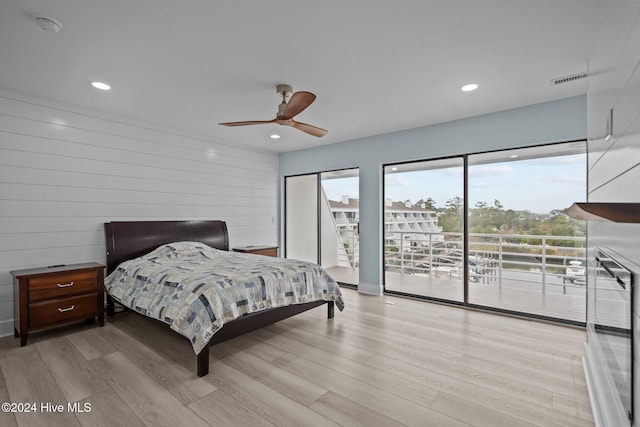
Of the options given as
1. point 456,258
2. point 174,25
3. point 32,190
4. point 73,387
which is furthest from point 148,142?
point 456,258

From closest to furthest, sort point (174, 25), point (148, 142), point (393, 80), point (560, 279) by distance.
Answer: point (174, 25) < point (393, 80) < point (148, 142) < point (560, 279)

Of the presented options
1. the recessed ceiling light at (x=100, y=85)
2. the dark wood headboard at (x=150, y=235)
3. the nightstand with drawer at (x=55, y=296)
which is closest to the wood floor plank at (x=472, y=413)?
the nightstand with drawer at (x=55, y=296)

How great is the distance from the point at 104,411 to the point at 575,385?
3.28m

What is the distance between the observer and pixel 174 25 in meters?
2.15

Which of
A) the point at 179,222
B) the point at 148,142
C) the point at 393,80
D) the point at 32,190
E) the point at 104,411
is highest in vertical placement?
the point at 393,80

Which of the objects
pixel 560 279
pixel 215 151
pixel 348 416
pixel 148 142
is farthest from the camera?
pixel 215 151

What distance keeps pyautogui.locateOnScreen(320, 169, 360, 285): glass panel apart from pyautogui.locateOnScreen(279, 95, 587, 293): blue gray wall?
0.84 ft

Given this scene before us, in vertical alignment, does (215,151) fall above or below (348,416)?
above

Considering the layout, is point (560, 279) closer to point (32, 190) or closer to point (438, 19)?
point (438, 19)

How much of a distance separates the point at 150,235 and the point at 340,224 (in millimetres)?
3447

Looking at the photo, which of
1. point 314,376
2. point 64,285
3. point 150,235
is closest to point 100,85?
point 150,235

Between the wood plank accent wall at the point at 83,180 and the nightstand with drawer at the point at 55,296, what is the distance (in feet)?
1.15

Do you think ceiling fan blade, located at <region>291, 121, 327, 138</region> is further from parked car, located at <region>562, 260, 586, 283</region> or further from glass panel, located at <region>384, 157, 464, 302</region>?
parked car, located at <region>562, 260, 586, 283</region>

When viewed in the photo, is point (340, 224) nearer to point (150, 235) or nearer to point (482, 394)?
point (150, 235)
